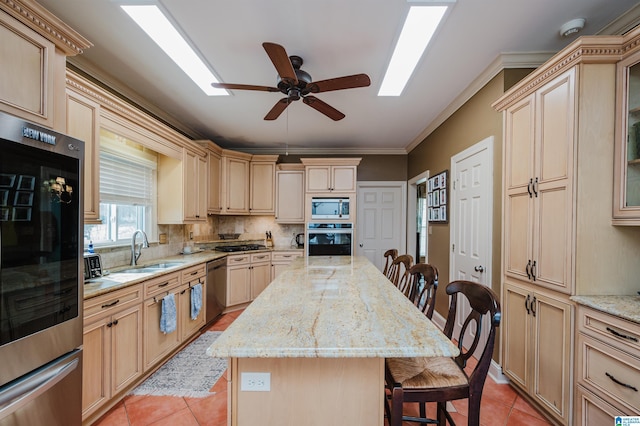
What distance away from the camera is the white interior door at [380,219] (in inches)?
193

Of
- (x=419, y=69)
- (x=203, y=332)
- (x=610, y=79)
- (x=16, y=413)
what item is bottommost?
(x=203, y=332)

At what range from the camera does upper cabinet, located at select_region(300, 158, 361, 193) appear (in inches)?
173

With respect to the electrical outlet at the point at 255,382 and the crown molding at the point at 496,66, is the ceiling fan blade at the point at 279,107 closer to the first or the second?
the crown molding at the point at 496,66

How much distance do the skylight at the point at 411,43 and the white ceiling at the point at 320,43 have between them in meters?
0.06

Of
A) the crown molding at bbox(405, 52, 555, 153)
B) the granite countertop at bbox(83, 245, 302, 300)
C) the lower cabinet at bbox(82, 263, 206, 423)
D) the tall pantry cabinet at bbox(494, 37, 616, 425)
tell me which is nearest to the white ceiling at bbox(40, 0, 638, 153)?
the crown molding at bbox(405, 52, 555, 153)

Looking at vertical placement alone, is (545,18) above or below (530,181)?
above

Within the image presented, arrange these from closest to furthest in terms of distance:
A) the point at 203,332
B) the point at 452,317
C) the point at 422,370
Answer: the point at 422,370 → the point at 452,317 → the point at 203,332

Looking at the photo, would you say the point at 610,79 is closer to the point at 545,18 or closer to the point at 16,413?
the point at 545,18

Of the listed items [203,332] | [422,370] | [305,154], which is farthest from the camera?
[305,154]

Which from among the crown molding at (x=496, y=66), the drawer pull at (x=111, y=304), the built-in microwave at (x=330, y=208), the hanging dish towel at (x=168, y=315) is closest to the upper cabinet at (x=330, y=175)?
the built-in microwave at (x=330, y=208)

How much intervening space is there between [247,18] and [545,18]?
1973 mm

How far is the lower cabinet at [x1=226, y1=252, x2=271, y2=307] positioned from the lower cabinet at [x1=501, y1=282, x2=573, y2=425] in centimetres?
326

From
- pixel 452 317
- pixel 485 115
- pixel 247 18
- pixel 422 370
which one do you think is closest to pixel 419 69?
pixel 485 115

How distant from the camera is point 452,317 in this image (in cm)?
150
